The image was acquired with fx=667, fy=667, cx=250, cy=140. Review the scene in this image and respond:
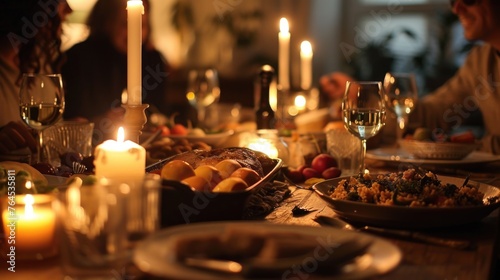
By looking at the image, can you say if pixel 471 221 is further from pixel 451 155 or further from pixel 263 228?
pixel 451 155

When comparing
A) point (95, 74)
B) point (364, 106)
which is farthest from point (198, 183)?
point (95, 74)

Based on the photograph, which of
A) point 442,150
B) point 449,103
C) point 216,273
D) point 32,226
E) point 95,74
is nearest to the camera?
point 216,273

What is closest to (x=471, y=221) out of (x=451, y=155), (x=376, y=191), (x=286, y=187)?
(x=376, y=191)

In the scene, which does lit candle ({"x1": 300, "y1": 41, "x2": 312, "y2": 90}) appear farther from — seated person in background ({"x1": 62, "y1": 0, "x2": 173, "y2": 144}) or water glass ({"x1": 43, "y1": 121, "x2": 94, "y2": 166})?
water glass ({"x1": 43, "y1": 121, "x2": 94, "y2": 166})

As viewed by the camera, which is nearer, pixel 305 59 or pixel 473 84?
pixel 305 59

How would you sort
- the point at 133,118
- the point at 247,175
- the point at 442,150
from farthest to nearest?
1. the point at 442,150
2. the point at 133,118
3. the point at 247,175

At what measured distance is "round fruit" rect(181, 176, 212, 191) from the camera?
1.04m

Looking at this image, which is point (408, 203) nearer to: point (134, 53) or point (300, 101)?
point (134, 53)

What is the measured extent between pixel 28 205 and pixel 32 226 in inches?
1.2

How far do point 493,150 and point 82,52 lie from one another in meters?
2.21

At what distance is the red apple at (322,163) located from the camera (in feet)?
5.41

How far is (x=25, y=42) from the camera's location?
2.30 metres

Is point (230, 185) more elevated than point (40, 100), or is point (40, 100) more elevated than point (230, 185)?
point (40, 100)

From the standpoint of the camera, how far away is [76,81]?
11.5 feet
